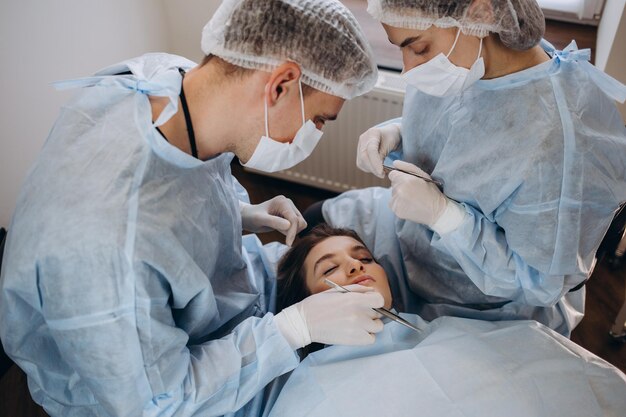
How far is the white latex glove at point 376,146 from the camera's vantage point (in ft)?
5.37

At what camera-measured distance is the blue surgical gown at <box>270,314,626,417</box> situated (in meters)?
1.29

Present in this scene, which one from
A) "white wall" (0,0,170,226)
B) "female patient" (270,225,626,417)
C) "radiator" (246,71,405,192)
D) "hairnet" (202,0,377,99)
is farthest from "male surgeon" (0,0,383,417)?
"radiator" (246,71,405,192)

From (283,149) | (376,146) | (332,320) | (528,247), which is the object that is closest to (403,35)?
(283,149)

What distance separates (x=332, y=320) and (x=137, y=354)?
46 cm

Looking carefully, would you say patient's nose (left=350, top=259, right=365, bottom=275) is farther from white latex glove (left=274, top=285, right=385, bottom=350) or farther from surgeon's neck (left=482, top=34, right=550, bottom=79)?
surgeon's neck (left=482, top=34, right=550, bottom=79)

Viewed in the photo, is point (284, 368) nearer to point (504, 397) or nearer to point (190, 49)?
point (504, 397)

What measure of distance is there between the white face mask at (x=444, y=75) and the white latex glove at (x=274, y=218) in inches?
23.1

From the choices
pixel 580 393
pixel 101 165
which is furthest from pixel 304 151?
pixel 580 393

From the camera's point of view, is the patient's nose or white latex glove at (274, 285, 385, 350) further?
the patient's nose

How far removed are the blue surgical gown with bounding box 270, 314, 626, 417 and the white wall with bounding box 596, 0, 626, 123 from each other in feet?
3.14

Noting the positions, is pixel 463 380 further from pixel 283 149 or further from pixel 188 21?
pixel 188 21

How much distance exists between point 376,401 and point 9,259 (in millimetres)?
853

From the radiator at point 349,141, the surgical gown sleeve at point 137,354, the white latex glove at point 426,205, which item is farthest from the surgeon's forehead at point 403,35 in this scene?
the radiator at point 349,141

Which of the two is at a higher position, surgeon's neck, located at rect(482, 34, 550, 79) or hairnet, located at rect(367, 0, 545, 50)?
hairnet, located at rect(367, 0, 545, 50)
